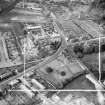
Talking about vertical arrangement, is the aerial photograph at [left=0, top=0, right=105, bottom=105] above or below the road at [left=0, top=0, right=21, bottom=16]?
below

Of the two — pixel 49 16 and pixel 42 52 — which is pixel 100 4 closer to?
pixel 49 16

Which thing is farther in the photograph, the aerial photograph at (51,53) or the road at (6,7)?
the road at (6,7)

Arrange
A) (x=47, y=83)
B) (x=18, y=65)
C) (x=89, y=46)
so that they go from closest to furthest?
(x=47, y=83)
(x=18, y=65)
(x=89, y=46)

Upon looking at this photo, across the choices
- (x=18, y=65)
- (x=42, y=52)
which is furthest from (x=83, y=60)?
(x=18, y=65)

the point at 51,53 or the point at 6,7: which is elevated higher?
the point at 6,7

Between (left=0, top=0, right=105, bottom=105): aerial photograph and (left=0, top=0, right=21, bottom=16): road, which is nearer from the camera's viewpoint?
(left=0, top=0, right=105, bottom=105): aerial photograph

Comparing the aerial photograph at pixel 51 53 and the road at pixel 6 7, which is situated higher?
the road at pixel 6 7

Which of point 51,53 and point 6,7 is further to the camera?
point 6,7

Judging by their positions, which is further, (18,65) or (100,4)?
(100,4)
